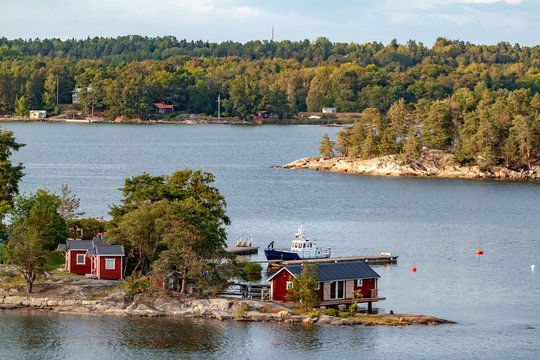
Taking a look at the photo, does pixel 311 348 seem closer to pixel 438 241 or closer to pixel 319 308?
pixel 319 308

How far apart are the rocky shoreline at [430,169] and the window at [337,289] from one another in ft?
215

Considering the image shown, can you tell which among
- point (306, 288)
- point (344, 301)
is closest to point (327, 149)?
point (344, 301)

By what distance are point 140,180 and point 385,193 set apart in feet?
151

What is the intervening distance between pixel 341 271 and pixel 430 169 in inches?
2610

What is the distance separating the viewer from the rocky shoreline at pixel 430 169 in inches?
4168

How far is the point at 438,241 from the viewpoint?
6506 cm

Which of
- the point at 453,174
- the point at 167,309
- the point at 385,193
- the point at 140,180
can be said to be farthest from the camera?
the point at 453,174

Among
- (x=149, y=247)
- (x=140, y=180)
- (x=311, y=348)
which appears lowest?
(x=311, y=348)

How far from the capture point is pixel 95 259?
45.7 metres

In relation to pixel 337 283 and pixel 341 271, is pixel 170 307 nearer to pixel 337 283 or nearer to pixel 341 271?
pixel 337 283

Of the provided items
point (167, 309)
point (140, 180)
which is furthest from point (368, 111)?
point (167, 309)

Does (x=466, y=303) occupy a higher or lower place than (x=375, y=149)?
lower

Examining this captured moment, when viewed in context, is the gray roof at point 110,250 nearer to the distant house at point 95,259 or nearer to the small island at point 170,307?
the distant house at point 95,259

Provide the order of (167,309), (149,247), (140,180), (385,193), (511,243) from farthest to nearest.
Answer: (385,193) → (511,243) → (140,180) → (149,247) → (167,309)
